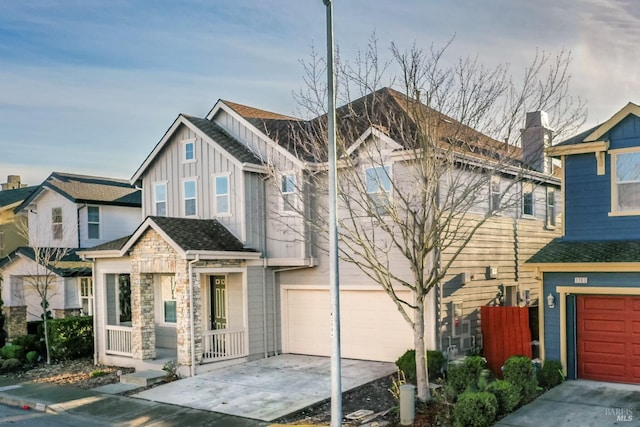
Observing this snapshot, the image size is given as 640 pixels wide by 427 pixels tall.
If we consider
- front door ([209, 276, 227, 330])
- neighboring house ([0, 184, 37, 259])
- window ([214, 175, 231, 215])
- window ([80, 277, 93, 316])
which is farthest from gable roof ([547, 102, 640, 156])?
neighboring house ([0, 184, 37, 259])

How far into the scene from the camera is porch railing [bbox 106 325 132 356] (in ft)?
60.7

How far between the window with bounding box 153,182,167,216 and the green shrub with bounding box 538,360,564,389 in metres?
13.1

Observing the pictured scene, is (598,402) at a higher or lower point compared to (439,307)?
lower

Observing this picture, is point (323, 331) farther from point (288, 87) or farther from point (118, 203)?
point (118, 203)

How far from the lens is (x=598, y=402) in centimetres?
1187

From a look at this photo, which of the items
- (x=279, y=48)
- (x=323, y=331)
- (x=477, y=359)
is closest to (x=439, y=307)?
(x=477, y=359)

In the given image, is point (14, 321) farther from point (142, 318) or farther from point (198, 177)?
point (198, 177)

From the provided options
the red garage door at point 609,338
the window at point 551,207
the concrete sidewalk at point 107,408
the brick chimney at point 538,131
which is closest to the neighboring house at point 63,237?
the concrete sidewalk at point 107,408

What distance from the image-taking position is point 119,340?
18797mm

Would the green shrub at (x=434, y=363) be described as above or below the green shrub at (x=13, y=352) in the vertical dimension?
above

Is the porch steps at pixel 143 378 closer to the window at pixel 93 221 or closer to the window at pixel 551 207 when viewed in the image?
the window at pixel 93 221

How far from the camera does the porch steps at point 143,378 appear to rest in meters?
15.9

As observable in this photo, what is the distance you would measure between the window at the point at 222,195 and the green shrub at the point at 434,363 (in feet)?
25.6

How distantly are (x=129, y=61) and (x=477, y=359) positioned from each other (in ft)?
38.7
